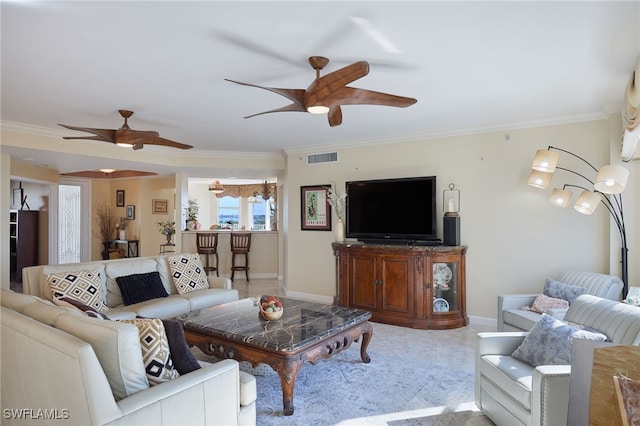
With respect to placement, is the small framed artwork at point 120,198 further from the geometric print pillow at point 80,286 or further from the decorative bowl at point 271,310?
the decorative bowl at point 271,310

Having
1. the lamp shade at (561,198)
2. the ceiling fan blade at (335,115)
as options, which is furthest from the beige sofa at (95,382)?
the lamp shade at (561,198)

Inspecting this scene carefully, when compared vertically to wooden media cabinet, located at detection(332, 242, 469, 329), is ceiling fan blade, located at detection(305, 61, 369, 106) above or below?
above

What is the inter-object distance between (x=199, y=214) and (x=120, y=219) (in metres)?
3.26

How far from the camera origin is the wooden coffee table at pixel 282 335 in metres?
2.55

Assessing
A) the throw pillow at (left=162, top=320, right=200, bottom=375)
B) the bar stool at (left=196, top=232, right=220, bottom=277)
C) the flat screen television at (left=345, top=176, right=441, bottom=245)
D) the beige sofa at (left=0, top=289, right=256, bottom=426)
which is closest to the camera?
the beige sofa at (left=0, top=289, right=256, bottom=426)

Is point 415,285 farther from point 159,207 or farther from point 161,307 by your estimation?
point 159,207

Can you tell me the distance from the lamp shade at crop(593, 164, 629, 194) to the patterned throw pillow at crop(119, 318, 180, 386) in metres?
3.54

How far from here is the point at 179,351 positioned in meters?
1.95

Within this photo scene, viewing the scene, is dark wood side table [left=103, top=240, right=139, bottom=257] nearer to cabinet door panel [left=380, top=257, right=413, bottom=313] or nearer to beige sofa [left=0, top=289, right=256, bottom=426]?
cabinet door panel [left=380, top=257, right=413, bottom=313]

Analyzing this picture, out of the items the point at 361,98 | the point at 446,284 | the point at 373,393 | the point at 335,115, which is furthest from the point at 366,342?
the point at 361,98

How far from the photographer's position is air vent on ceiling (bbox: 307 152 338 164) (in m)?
5.84

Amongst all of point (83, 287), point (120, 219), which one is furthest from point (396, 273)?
point (120, 219)

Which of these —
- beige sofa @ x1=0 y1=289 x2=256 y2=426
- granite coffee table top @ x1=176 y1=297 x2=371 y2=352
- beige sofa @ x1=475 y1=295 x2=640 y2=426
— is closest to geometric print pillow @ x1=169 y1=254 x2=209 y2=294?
granite coffee table top @ x1=176 y1=297 x2=371 y2=352

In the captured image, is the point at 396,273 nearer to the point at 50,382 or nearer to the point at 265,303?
the point at 265,303
